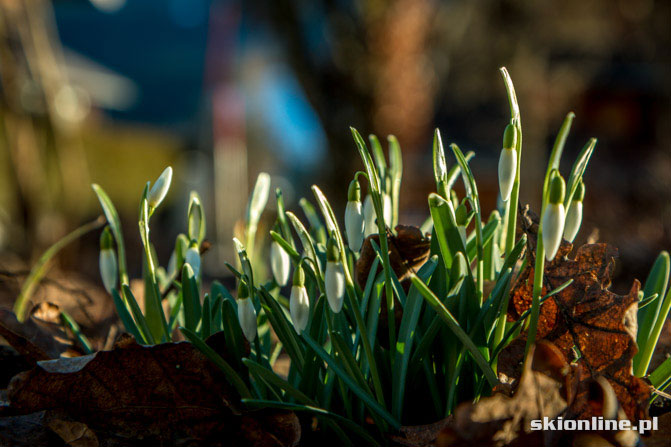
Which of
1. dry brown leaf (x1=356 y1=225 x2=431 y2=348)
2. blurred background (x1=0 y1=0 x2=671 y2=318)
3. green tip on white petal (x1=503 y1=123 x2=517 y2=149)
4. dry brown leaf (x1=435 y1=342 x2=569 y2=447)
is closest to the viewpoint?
dry brown leaf (x1=435 y1=342 x2=569 y2=447)

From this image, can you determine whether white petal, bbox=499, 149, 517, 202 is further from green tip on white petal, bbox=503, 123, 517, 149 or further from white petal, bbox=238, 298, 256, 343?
white petal, bbox=238, 298, 256, 343

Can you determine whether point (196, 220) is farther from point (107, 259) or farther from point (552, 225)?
point (552, 225)

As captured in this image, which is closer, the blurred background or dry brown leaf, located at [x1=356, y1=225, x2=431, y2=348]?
dry brown leaf, located at [x1=356, y1=225, x2=431, y2=348]

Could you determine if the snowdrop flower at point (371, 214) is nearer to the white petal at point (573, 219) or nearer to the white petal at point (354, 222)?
the white petal at point (354, 222)

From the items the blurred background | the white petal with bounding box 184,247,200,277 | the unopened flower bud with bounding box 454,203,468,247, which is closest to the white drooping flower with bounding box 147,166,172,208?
the white petal with bounding box 184,247,200,277

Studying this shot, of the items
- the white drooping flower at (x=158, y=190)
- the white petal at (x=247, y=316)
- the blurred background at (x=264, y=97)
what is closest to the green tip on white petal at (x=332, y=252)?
the white petal at (x=247, y=316)

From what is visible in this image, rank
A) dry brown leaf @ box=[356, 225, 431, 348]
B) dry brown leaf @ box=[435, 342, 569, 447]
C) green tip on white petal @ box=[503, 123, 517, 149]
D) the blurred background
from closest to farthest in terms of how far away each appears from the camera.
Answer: dry brown leaf @ box=[435, 342, 569, 447] < green tip on white petal @ box=[503, 123, 517, 149] < dry brown leaf @ box=[356, 225, 431, 348] < the blurred background

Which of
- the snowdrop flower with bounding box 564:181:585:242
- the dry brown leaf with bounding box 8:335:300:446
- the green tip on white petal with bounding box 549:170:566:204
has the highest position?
the green tip on white petal with bounding box 549:170:566:204

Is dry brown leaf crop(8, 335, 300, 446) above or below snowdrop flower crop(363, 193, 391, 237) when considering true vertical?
below
